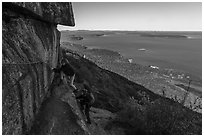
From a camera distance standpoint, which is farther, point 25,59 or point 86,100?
point 86,100

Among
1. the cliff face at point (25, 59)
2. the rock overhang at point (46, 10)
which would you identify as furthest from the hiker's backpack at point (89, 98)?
the rock overhang at point (46, 10)

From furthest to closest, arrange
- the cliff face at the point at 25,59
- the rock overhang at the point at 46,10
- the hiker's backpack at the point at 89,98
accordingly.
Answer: the hiker's backpack at the point at 89,98 → the rock overhang at the point at 46,10 → the cliff face at the point at 25,59

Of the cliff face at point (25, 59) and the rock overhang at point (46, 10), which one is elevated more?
the rock overhang at point (46, 10)

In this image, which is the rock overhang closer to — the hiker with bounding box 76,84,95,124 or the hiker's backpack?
the hiker with bounding box 76,84,95,124

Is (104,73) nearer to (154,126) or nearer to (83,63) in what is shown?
(83,63)

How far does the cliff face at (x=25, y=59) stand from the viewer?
8812 mm

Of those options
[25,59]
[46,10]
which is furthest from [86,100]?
[46,10]

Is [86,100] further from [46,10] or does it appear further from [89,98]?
[46,10]

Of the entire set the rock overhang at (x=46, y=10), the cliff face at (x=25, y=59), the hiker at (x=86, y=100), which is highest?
the rock overhang at (x=46, y=10)

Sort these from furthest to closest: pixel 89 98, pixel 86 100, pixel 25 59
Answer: pixel 86 100, pixel 89 98, pixel 25 59

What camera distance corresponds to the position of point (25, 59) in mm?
10641

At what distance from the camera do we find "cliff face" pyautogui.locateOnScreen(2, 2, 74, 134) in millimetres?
8812

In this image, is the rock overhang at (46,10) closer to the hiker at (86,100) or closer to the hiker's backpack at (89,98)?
the hiker at (86,100)

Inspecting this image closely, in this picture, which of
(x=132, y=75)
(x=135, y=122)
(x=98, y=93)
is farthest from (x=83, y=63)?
(x=132, y=75)
